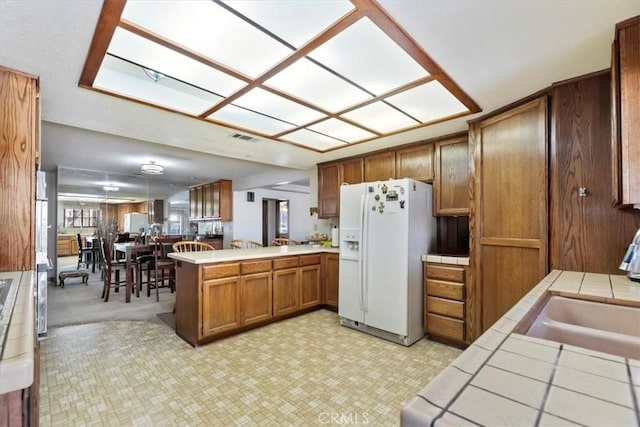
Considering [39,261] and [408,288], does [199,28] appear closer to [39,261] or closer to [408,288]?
[39,261]

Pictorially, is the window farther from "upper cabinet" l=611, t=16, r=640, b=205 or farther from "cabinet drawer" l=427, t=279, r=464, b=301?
"upper cabinet" l=611, t=16, r=640, b=205

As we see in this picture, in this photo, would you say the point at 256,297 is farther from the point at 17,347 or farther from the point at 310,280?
the point at 17,347

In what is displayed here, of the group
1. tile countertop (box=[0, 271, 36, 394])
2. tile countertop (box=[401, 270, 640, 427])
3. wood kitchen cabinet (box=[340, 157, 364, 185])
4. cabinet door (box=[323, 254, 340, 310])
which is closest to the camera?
tile countertop (box=[401, 270, 640, 427])

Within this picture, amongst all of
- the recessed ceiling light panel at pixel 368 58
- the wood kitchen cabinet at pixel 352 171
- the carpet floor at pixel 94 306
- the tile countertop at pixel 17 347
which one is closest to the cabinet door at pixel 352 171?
the wood kitchen cabinet at pixel 352 171

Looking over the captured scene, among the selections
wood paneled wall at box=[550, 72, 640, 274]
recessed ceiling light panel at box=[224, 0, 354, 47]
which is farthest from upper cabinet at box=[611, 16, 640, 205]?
recessed ceiling light panel at box=[224, 0, 354, 47]

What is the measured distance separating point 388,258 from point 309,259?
1.19 metres

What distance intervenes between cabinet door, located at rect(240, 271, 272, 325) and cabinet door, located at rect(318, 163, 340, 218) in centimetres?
150

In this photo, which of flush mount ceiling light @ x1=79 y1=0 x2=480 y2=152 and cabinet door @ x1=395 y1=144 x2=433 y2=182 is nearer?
flush mount ceiling light @ x1=79 y1=0 x2=480 y2=152

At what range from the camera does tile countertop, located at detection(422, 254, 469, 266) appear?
2883 mm

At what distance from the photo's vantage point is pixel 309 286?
3.96 metres

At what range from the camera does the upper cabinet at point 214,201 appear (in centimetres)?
741

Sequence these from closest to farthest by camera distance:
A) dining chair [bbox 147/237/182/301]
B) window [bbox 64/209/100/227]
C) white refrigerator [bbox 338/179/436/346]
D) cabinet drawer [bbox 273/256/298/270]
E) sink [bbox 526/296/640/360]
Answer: sink [bbox 526/296/640/360] → white refrigerator [bbox 338/179/436/346] → cabinet drawer [bbox 273/256/298/270] → dining chair [bbox 147/237/182/301] → window [bbox 64/209/100/227]

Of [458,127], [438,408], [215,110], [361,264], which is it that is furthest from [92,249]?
[438,408]

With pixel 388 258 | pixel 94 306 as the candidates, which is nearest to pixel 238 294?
pixel 388 258
